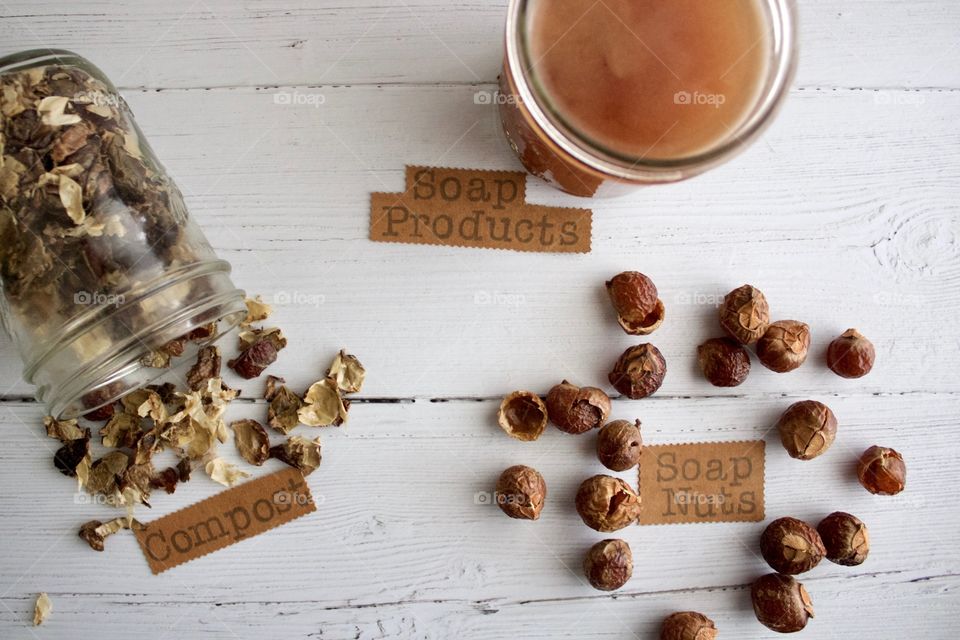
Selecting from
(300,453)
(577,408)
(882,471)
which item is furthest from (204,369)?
(882,471)

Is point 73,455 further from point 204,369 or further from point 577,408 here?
point 577,408

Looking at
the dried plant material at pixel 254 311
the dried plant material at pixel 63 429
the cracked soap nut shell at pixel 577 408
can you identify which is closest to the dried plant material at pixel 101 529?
the dried plant material at pixel 63 429

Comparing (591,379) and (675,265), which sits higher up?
(675,265)

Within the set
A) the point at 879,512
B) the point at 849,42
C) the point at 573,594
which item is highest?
the point at 849,42

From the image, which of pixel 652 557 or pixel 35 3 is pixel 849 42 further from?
pixel 35 3

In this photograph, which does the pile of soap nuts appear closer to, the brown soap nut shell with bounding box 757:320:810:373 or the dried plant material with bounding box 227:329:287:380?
the brown soap nut shell with bounding box 757:320:810:373

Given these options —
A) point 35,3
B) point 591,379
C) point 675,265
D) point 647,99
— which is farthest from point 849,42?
point 35,3

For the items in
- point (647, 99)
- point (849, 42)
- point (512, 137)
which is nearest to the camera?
point (647, 99)

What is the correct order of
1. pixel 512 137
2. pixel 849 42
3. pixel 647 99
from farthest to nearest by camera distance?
1. pixel 849 42
2. pixel 512 137
3. pixel 647 99
